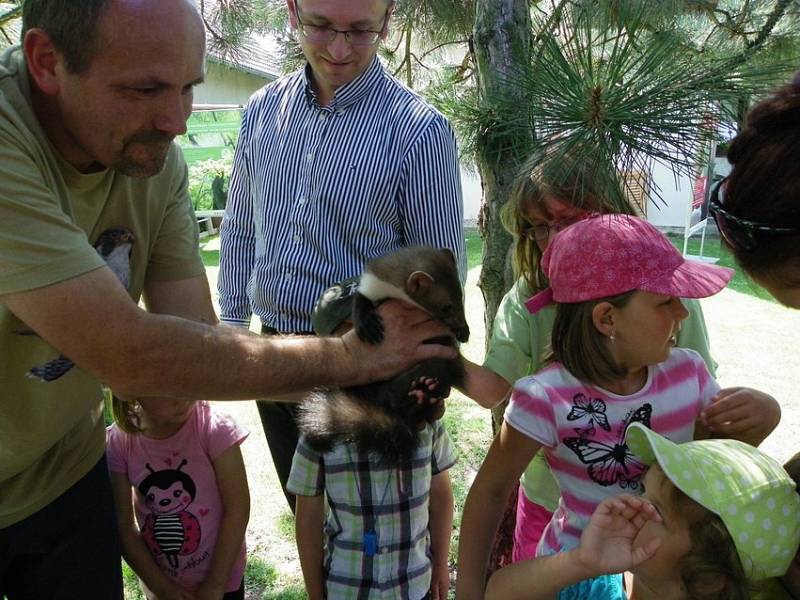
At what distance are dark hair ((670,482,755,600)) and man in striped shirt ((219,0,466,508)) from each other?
4.90 feet

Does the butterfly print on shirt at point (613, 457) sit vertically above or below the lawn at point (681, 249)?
above

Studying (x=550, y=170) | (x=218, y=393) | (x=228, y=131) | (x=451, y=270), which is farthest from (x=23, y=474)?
(x=228, y=131)

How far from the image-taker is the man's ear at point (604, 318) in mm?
1973

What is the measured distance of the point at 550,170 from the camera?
6.17 feet

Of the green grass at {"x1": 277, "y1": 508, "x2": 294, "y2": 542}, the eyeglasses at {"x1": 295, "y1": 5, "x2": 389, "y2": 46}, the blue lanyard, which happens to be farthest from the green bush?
the blue lanyard

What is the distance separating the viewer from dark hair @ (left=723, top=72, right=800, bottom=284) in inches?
56.6

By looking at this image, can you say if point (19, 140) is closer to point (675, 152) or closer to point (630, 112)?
point (630, 112)

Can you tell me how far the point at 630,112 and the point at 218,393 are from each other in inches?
53.0

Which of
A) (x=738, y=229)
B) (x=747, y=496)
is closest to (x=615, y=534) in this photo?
(x=747, y=496)

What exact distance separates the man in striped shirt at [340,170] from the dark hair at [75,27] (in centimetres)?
103

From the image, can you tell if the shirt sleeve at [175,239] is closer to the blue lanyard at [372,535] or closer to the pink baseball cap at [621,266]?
the blue lanyard at [372,535]

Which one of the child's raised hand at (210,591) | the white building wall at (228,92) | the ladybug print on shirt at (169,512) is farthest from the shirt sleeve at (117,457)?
the white building wall at (228,92)

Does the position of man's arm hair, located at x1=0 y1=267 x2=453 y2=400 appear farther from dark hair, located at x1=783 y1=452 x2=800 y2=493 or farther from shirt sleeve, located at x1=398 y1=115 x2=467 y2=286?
dark hair, located at x1=783 y1=452 x2=800 y2=493

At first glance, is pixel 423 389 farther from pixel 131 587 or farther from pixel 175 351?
pixel 131 587
